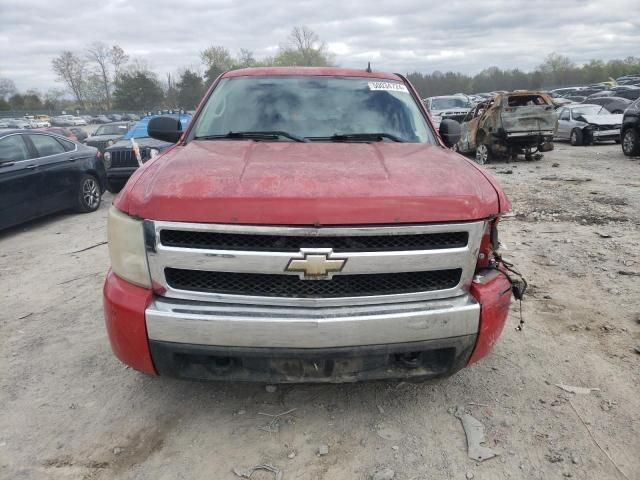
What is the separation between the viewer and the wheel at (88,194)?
8.42 m

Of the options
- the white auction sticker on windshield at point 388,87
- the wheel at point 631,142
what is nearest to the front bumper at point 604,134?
the wheel at point 631,142

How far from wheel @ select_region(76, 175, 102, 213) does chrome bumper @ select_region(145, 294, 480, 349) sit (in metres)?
7.08

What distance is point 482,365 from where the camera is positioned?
3230 mm

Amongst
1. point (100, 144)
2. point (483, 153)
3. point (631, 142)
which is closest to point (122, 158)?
point (100, 144)

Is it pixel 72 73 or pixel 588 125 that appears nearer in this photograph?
pixel 588 125

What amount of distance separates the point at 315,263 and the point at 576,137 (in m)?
17.8

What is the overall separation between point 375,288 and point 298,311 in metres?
0.40

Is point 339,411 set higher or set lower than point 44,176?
lower

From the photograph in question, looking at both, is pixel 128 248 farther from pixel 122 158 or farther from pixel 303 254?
pixel 122 158

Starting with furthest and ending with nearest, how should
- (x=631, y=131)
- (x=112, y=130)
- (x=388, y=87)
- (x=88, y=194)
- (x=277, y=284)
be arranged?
(x=112, y=130), (x=631, y=131), (x=88, y=194), (x=388, y=87), (x=277, y=284)

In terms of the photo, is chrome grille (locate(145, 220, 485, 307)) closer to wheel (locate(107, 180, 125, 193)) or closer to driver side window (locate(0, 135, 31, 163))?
driver side window (locate(0, 135, 31, 163))

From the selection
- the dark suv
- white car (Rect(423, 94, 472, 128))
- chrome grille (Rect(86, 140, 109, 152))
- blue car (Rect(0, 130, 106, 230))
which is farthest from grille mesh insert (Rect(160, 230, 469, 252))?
white car (Rect(423, 94, 472, 128))

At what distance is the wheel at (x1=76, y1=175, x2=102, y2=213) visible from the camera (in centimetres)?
842

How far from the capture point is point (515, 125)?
12.7m
